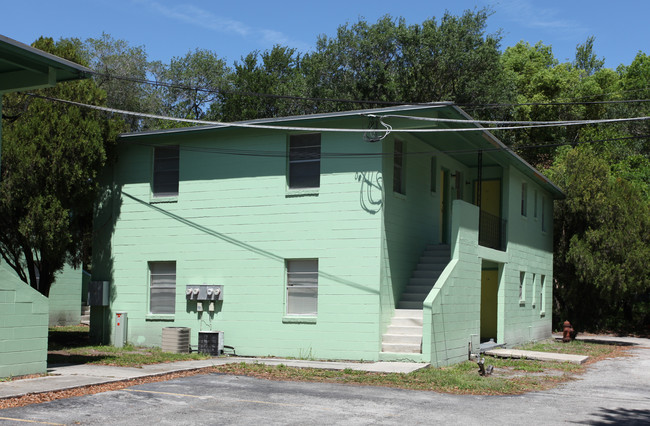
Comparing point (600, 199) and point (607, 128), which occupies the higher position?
point (607, 128)

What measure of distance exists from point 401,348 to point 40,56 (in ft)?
30.4

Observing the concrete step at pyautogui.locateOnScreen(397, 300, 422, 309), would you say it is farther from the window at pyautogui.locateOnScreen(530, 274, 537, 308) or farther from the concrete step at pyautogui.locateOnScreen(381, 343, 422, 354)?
the window at pyautogui.locateOnScreen(530, 274, 537, 308)

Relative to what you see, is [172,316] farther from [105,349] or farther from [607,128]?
[607,128]

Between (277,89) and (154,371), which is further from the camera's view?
(277,89)

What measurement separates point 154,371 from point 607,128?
1432 inches

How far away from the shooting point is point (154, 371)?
42.8 ft

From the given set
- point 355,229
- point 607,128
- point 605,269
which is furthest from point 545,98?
point 355,229

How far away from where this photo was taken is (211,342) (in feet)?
55.1

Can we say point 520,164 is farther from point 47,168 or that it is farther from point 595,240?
point 47,168

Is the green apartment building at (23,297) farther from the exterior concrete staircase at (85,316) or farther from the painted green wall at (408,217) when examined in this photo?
the exterior concrete staircase at (85,316)

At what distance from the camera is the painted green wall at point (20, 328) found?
37.8ft

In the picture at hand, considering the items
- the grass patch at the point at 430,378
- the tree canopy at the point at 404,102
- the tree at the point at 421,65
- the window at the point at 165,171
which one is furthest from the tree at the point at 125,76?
the grass patch at the point at 430,378

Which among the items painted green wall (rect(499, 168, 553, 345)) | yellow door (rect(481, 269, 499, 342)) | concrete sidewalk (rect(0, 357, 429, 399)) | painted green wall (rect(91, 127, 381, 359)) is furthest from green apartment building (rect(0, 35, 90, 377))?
yellow door (rect(481, 269, 499, 342))

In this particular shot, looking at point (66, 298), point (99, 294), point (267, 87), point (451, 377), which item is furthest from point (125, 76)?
point (451, 377)
